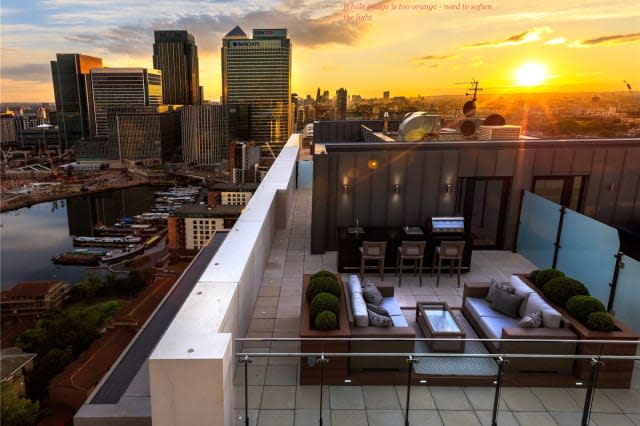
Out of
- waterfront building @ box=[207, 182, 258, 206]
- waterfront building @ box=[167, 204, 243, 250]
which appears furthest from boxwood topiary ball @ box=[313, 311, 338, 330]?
waterfront building @ box=[207, 182, 258, 206]

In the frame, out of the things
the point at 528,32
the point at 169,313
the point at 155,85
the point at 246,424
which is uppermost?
the point at 155,85

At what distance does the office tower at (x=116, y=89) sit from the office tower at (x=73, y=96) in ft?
19.4

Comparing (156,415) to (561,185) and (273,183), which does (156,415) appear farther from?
(561,185)

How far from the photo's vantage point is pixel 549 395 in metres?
3.23

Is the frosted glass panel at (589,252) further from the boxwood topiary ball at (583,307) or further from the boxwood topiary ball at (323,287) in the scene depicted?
the boxwood topiary ball at (323,287)

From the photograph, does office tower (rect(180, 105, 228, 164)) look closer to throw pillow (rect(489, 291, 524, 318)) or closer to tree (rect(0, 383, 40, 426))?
tree (rect(0, 383, 40, 426))

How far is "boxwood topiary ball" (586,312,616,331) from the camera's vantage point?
379 centimetres

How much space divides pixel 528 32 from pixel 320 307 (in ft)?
36.6

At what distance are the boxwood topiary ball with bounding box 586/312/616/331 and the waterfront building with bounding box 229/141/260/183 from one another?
83.5 m

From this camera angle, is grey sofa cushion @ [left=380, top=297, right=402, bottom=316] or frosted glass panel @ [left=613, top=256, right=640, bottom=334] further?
frosted glass panel @ [left=613, top=256, right=640, bottom=334]

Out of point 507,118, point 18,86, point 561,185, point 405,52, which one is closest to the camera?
point 561,185

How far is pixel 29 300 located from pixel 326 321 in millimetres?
48557

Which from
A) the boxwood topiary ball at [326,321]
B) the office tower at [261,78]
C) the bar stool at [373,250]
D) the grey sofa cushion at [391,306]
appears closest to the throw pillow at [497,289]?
the grey sofa cushion at [391,306]

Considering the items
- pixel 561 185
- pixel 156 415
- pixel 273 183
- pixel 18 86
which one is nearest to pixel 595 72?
pixel 561 185
